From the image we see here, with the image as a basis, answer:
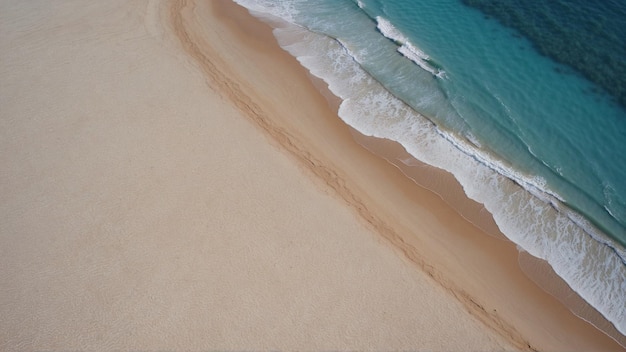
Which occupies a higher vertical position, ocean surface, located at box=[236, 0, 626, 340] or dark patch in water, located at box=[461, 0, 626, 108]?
dark patch in water, located at box=[461, 0, 626, 108]

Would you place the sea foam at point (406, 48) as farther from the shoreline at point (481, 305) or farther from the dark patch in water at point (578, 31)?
the shoreline at point (481, 305)

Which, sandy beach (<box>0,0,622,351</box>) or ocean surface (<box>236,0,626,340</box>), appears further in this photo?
ocean surface (<box>236,0,626,340</box>)

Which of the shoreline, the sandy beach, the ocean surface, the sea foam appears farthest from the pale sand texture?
the sea foam

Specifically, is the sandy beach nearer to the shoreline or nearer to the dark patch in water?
the shoreline

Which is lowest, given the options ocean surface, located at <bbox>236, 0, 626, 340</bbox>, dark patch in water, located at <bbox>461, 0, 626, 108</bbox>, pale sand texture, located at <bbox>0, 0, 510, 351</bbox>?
pale sand texture, located at <bbox>0, 0, 510, 351</bbox>

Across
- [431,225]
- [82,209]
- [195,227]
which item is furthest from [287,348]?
[82,209]

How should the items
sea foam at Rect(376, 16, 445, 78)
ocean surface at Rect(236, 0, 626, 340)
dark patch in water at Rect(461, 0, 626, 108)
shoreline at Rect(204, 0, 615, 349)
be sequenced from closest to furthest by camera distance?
shoreline at Rect(204, 0, 615, 349)
ocean surface at Rect(236, 0, 626, 340)
dark patch in water at Rect(461, 0, 626, 108)
sea foam at Rect(376, 16, 445, 78)
